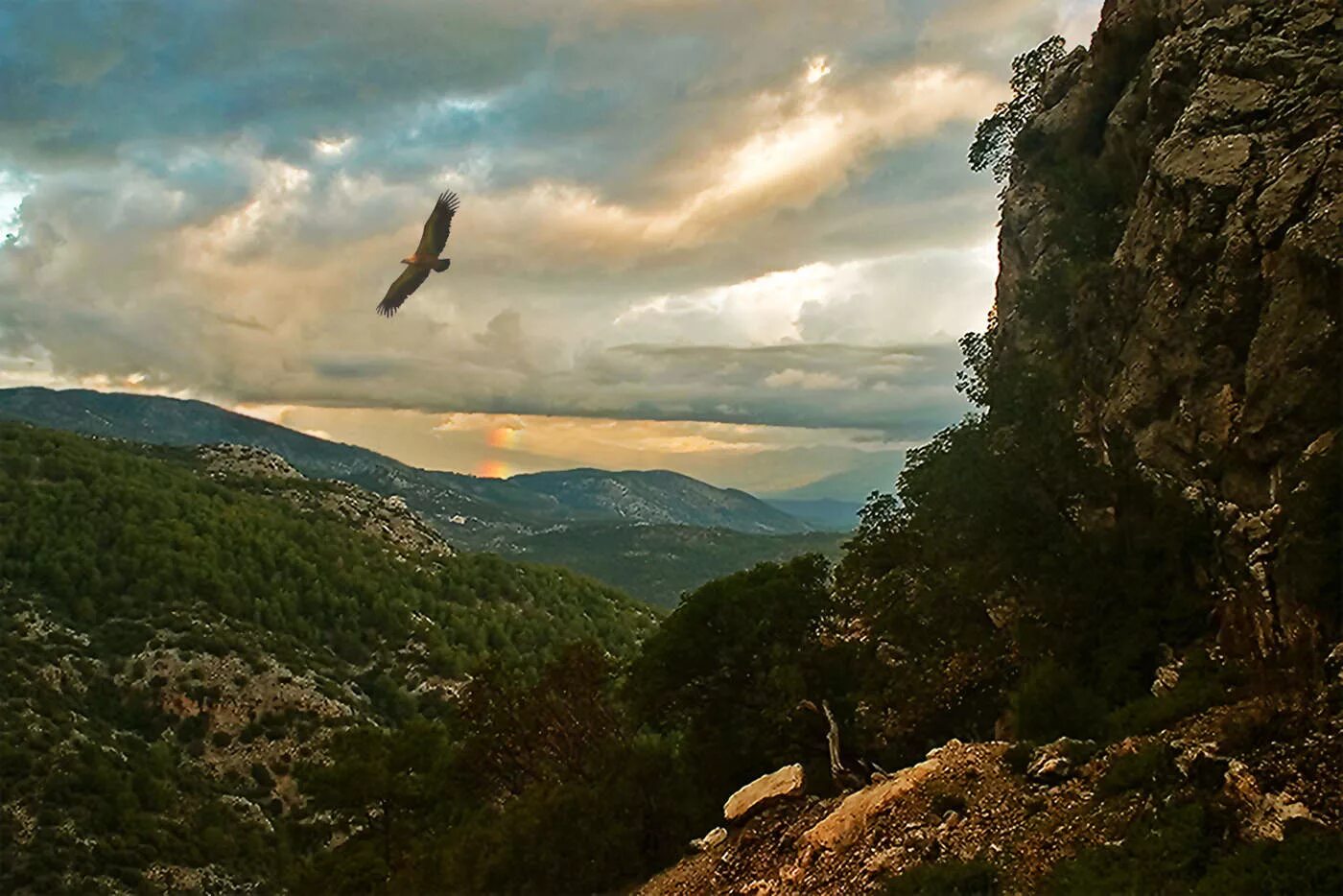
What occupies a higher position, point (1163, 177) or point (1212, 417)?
point (1163, 177)

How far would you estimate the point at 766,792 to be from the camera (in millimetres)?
25438

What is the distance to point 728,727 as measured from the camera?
34.8m

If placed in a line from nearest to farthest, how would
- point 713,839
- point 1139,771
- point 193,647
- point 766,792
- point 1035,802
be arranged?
point 1139,771
point 1035,802
point 766,792
point 713,839
point 193,647

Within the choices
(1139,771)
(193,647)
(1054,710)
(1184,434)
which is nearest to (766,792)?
(1054,710)

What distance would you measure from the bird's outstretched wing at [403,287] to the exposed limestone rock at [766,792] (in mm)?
15848

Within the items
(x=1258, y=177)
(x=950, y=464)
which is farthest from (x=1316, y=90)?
(x=950, y=464)

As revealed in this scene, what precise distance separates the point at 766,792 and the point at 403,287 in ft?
53.1

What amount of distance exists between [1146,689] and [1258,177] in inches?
628

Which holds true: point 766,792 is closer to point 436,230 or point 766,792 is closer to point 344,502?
point 436,230

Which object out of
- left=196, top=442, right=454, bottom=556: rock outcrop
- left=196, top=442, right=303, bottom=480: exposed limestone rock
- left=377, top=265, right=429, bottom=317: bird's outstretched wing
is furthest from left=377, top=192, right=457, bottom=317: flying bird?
left=196, top=442, right=303, bottom=480: exposed limestone rock

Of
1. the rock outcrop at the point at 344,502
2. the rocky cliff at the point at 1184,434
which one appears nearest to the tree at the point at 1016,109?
the rocky cliff at the point at 1184,434

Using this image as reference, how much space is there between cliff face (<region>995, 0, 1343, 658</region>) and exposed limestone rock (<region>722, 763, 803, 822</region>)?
37.6ft

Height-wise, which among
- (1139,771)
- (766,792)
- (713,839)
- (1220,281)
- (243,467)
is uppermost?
(1220,281)

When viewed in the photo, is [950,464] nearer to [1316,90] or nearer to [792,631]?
[792,631]
